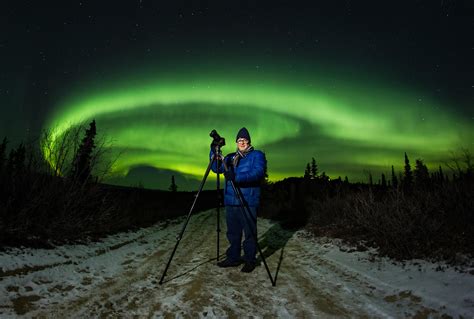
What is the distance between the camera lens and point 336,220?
1048cm

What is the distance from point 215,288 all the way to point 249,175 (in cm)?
199

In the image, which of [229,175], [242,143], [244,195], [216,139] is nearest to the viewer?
[229,175]

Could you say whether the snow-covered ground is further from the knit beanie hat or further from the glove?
the knit beanie hat

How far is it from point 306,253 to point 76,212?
6178mm

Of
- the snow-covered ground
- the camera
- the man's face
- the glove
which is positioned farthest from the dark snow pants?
the camera

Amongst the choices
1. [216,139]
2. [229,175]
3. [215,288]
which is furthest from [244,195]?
[215,288]

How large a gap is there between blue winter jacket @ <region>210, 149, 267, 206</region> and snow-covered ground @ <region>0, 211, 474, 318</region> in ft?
4.24

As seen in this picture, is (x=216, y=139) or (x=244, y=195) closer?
(x=216, y=139)

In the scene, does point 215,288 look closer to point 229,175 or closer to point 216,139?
point 229,175

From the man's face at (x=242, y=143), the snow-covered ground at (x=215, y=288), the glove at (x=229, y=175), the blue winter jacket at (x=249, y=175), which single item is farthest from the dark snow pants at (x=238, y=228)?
the man's face at (x=242, y=143)

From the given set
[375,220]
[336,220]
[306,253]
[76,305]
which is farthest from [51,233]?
[336,220]

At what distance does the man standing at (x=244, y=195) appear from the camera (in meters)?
5.11

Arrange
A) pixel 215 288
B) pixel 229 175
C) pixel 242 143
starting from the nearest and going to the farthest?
pixel 215 288 < pixel 229 175 < pixel 242 143

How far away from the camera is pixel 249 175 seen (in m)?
5.09
